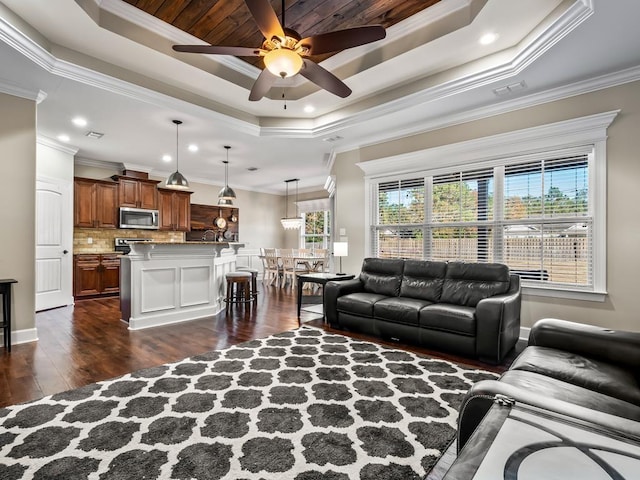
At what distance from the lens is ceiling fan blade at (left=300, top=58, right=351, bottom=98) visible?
2.81 m

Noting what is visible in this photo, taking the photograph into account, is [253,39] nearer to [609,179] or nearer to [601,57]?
[601,57]

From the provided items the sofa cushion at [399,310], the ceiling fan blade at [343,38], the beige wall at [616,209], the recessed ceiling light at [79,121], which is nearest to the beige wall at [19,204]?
the recessed ceiling light at [79,121]

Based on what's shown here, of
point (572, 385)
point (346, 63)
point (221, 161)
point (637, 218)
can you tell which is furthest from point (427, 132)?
point (221, 161)

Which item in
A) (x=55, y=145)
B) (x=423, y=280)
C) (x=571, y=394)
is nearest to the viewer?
(x=571, y=394)

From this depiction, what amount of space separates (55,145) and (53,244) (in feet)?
5.73

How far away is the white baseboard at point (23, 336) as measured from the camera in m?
3.72

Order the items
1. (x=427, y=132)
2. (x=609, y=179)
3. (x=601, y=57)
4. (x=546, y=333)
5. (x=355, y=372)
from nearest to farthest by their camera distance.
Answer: (x=546, y=333) → (x=355, y=372) → (x=601, y=57) → (x=609, y=179) → (x=427, y=132)

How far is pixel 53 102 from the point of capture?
4.18 m

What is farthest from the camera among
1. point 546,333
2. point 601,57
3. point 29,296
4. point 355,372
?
point 29,296

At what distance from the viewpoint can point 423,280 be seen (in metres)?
4.31

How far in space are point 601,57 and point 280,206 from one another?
8.98m

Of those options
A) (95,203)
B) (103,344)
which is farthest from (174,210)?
(103,344)

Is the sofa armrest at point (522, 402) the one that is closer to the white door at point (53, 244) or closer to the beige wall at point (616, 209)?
the beige wall at point (616, 209)

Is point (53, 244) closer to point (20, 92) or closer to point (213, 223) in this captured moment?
point (20, 92)
